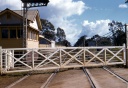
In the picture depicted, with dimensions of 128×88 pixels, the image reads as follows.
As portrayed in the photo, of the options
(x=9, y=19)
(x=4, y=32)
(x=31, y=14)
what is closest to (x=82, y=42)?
(x=31, y=14)

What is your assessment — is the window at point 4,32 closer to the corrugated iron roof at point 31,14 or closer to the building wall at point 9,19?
the building wall at point 9,19

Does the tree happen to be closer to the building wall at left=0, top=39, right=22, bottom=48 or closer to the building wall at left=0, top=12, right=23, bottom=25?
the building wall at left=0, top=12, right=23, bottom=25

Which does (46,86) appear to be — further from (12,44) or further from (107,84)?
(12,44)

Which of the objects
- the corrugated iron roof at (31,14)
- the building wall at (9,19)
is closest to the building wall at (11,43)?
the building wall at (9,19)

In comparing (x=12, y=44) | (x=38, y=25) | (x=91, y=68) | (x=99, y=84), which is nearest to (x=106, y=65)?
(x=91, y=68)

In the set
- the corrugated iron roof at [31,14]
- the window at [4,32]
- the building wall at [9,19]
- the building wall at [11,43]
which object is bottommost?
the building wall at [11,43]

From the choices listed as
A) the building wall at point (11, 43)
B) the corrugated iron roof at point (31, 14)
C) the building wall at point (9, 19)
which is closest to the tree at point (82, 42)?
the corrugated iron roof at point (31, 14)

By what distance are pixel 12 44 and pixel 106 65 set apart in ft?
54.8

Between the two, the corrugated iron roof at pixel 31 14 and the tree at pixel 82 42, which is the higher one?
the corrugated iron roof at pixel 31 14

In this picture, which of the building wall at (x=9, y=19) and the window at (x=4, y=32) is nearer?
the window at (x=4, y=32)

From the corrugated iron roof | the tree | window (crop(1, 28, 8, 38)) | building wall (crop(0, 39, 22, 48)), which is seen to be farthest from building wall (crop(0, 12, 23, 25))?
the tree

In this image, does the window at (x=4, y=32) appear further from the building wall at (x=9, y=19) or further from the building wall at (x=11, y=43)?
the building wall at (x=9, y=19)

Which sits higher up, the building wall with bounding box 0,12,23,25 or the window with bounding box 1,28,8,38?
the building wall with bounding box 0,12,23,25

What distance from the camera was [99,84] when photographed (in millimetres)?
11086
